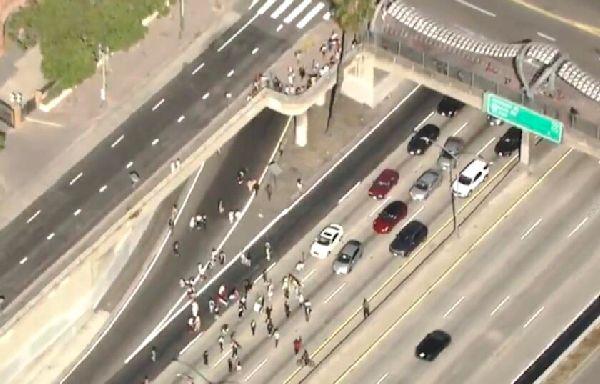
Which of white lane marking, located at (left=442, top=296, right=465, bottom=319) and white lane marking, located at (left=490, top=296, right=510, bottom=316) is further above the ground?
white lane marking, located at (left=442, top=296, right=465, bottom=319)

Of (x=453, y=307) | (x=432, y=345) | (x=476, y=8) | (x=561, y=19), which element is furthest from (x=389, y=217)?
(x=561, y=19)

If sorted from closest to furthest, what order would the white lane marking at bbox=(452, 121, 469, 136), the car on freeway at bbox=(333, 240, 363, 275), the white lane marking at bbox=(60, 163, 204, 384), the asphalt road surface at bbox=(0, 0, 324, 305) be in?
the asphalt road surface at bbox=(0, 0, 324, 305)
the white lane marking at bbox=(60, 163, 204, 384)
the car on freeway at bbox=(333, 240, 363, 275)
the white lane marking at bbox=(452, 121, 469, 136)

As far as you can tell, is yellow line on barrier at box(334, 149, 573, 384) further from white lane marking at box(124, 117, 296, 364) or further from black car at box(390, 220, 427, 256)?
white lane marking at box(124, 117, 296, 364)

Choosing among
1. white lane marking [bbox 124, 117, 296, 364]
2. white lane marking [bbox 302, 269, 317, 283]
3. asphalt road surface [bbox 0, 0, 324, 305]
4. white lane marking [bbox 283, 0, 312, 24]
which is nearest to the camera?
asphalt road surface [bbox 0, 0, 324, 305]

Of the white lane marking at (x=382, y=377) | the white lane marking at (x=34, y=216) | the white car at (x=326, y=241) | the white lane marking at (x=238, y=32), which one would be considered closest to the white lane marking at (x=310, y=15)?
the white lane marking at (x=238, y=32)

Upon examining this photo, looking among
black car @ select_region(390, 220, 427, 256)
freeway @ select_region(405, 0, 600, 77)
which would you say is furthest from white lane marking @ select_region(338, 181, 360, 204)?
freeway @ select_region(405, 0, 600, 77)

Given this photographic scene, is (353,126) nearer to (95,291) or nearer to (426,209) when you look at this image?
(426,209)
